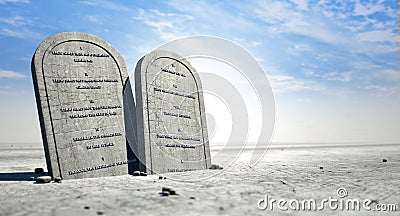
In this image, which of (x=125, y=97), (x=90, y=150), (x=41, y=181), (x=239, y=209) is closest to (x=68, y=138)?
(x=90, y=150)

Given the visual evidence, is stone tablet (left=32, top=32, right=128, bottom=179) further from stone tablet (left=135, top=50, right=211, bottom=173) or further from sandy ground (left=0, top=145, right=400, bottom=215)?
sandy ground (left=0, top=145, right=400, bottom=215)

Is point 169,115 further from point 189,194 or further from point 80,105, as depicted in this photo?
point 189,194

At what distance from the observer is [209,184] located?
10359mm

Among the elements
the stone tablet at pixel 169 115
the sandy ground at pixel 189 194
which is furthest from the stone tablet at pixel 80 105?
the sandy ground at pixel 189 194

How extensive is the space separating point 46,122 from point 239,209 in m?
7.48

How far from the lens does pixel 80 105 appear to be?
12500 millimetres

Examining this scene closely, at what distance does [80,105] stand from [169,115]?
3.44 metres

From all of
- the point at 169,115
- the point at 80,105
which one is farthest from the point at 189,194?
the point at 169,115

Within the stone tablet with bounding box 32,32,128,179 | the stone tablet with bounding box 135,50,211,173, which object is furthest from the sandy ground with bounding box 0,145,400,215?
the stone tablet with bounding box 135,50,211,173

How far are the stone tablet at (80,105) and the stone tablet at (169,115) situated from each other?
2.76 ft

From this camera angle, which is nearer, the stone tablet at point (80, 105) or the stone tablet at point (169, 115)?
the stone tablet at point (80, 105)

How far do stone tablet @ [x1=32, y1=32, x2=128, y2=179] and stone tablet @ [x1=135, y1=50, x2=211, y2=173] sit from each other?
0.84 meters

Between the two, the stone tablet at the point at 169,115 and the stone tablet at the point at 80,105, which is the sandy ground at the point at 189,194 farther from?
the stone tablet at the point at 169,115

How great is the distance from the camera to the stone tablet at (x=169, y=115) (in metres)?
13.3
